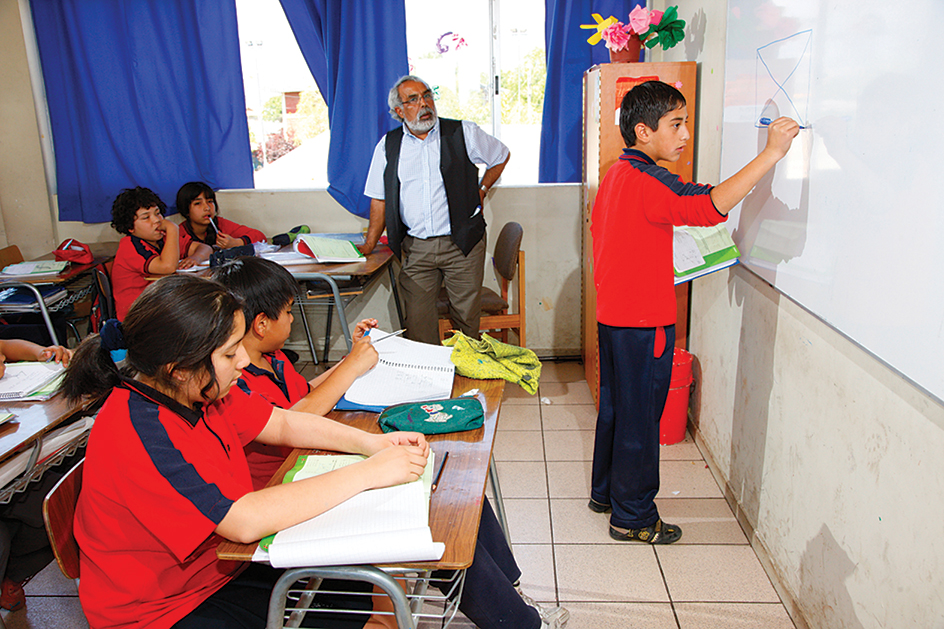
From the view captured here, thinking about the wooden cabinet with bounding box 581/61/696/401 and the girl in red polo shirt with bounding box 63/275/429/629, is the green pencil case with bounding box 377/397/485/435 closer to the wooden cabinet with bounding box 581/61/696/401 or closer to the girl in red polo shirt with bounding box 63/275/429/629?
the girl in red polo shirt with bounding box 63/275/429/629

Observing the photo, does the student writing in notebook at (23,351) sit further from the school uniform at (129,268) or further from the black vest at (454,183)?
the black vest at (454,183)

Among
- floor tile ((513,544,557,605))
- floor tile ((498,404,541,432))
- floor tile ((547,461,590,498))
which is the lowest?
floor tile ((513,544,557,605))

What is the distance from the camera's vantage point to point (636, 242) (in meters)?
2.02

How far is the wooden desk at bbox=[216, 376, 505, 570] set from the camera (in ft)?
3.56

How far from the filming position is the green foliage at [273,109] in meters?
3.97

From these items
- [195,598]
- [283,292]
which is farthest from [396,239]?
[195,598]

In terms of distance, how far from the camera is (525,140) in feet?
12.7

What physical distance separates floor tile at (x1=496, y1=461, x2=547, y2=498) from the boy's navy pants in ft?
1.32

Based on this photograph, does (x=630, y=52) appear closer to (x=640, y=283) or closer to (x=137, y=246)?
(x=640, y=283)

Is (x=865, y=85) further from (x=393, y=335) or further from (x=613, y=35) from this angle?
(x=613, y=35)

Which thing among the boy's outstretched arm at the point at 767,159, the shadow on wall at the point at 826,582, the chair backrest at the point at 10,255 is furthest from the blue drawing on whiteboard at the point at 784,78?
the chair backrest at the point at 10,255

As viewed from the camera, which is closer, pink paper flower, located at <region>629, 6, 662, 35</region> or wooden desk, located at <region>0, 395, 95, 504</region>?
wooden desk, located at <region>0, 395, 95, 504</region>

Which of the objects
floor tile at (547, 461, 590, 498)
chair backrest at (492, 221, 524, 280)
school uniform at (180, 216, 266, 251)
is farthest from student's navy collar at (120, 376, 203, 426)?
school uniform at (180, 216, 266, 251)

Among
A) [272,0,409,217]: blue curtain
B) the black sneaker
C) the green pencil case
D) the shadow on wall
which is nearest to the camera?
the green pencil case
